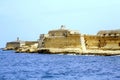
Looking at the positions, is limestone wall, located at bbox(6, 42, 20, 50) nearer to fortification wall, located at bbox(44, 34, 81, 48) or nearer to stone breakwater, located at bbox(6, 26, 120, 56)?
stone breakwater, located at bbox(6, 26, 120, 56)

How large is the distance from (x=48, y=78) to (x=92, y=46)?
135 ft

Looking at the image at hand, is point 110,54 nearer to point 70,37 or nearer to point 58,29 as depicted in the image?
point 70,37

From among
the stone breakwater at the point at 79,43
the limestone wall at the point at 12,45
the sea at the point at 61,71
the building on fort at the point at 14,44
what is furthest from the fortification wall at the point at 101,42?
the limestone wall at the point at 12,45

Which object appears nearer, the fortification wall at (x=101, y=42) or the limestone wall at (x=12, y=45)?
the fortification wall at (x=101, y=42)

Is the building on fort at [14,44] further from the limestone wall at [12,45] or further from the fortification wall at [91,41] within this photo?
the fortification wall at [91,41]

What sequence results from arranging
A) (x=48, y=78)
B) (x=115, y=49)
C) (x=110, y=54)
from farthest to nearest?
(x=115, y=49), (x=110, y=54), (x=48, y=78)

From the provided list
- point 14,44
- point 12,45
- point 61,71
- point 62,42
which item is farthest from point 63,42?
point 12,45

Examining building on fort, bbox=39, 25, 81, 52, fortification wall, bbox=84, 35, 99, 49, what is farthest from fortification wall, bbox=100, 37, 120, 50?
building on fort, bbox=39, 25, 81, 52

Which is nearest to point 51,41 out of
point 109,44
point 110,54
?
point 109,44

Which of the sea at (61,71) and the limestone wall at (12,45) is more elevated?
the limestone wall at (12,45)

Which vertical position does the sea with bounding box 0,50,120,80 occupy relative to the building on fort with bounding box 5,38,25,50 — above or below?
below

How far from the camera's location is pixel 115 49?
59.0 metres

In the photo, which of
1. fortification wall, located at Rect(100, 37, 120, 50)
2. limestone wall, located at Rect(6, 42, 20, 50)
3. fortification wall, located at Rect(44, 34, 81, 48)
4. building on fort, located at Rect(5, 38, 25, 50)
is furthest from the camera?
limestone wall, located at Rect(6, 42, 20, 50)

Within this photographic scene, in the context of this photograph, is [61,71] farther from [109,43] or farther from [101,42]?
[101,42]
